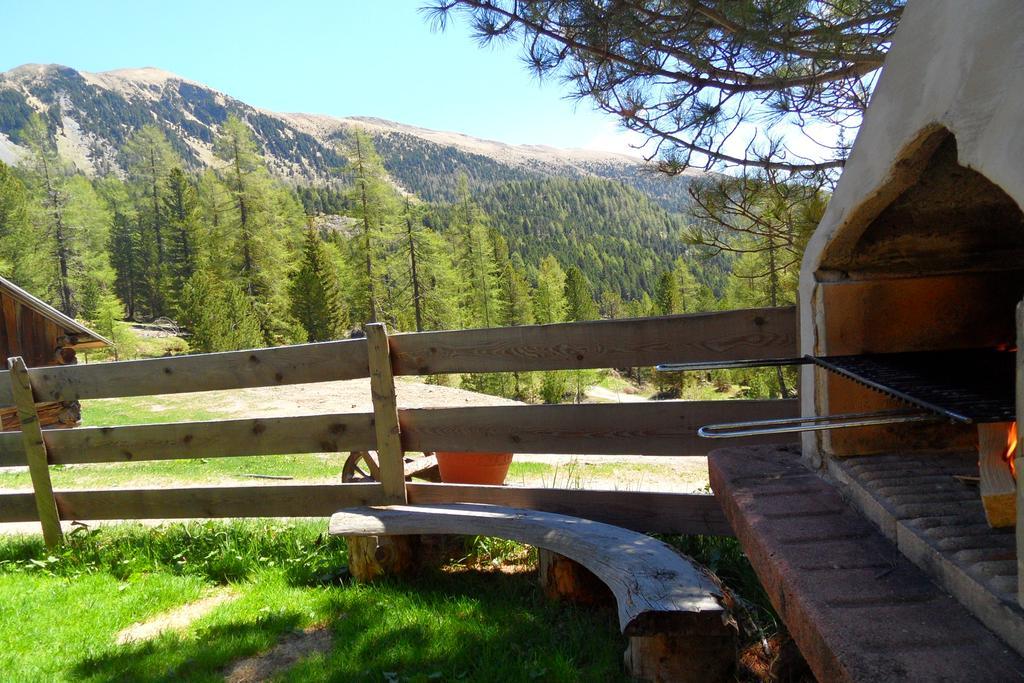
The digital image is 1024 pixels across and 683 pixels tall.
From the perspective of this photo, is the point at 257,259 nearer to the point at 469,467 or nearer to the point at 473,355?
the point at 469,467

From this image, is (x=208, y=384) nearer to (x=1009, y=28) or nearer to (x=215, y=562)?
(x=215, y=562)

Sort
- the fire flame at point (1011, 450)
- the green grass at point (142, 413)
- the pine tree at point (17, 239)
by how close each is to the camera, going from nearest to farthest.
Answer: the fire flame at point (1011, 450) → the green grass at point (142, 413) → the pine tree at point (17, 239)

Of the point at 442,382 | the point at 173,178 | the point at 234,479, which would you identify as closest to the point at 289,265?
the point at 442,382

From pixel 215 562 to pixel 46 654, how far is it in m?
1.07

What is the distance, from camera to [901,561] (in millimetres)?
1830

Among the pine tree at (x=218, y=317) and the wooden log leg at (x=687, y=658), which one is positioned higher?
the pine tree at (x=218, y=317)

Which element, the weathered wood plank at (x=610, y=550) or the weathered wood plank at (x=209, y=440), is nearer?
the weathered wood plank at (x=610, y=550)

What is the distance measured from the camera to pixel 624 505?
360 centimetres

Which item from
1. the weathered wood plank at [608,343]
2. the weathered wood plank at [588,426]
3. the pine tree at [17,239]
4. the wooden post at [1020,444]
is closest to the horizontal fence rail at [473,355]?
the weathered wood plank at [608,343]

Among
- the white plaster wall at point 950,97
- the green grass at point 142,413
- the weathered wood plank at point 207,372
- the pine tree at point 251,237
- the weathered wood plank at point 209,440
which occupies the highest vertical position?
the pine tree at point 251,237

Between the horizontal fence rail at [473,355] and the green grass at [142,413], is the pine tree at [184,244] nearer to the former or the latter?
the green grass at [142,413]

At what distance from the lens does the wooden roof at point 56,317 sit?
16.8 metres

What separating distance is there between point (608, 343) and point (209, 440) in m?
2.64

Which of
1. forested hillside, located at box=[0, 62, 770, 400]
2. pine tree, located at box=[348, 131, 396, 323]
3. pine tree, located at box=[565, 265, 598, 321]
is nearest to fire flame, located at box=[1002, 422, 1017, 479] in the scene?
forested hillside, located at box=[0, 62, 770, 400]
